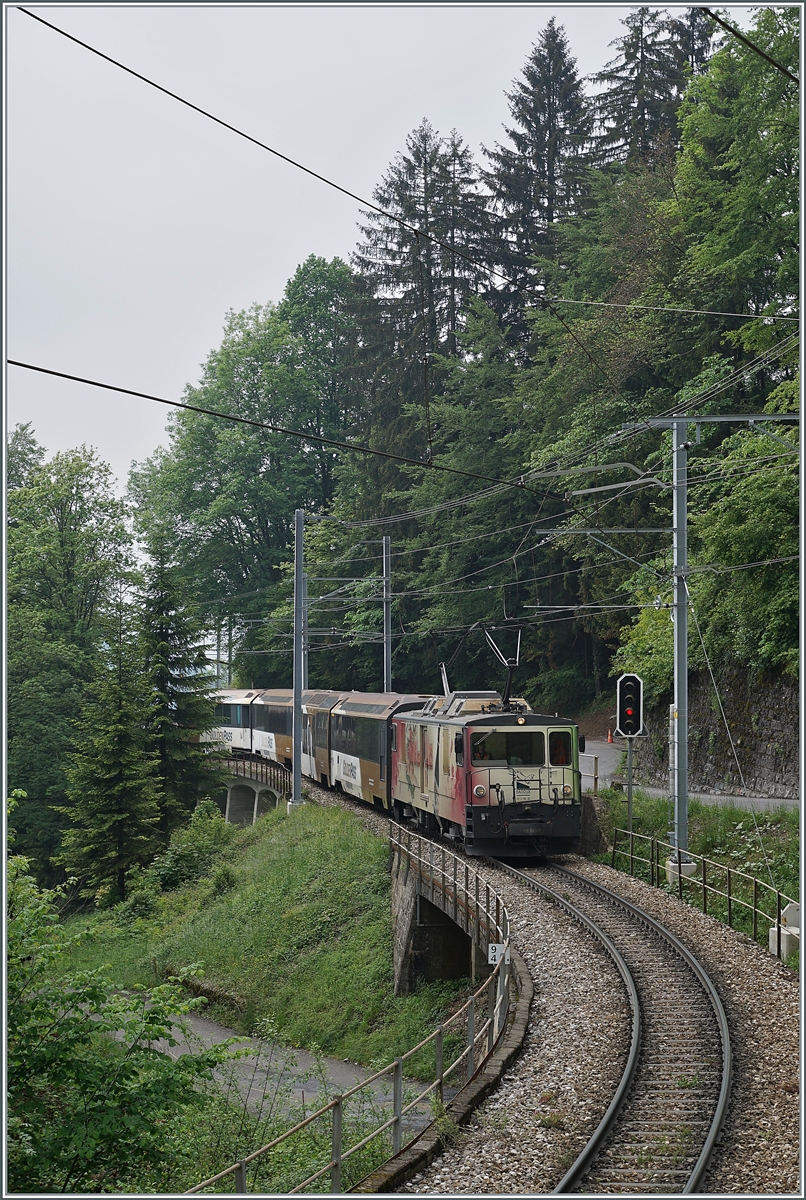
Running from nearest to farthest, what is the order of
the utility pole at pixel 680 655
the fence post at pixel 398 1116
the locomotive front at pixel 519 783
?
the fence post at pixel 398 1116 < the utility pole at pixel 680 655 < the locomotive front at pixel 519 783

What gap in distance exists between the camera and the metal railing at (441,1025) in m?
8.48

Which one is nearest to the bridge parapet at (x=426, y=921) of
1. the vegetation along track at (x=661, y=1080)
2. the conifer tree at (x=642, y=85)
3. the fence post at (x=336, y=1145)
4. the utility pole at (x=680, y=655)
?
the utility pole at (x=680, y=655)

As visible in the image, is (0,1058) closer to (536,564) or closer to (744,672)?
(744,672)

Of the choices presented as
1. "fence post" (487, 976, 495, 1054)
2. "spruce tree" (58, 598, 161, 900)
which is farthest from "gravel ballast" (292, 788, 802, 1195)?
"spruce tree" (58, 598, 161, 900)

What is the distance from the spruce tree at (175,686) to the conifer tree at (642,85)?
25987mm

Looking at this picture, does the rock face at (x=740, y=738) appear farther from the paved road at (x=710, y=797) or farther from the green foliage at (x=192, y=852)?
the green foliage at (x=192, y=852)

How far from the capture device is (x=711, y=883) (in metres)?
19.2

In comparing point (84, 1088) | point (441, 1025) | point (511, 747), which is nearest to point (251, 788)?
point (511, 747)

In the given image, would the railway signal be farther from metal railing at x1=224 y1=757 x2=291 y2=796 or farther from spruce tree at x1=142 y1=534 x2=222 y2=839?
spruce tree at x1=142 y1=534 x2=222 y2=839

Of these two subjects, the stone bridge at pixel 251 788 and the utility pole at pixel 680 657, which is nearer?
the utility pole at pixel 680 657

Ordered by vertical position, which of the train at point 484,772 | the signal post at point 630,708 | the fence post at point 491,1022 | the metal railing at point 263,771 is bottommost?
the metal railing at point 263,771

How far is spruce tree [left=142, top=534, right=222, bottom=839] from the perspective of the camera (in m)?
38.3

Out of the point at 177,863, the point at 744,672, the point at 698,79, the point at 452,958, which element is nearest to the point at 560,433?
the point at 698,79

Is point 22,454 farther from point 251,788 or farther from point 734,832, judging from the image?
point 734,832
